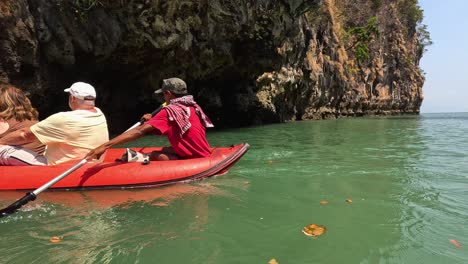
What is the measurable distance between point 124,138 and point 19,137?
4.16ft

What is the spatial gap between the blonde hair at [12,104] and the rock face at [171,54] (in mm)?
6415

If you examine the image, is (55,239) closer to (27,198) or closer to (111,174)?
(27,198)

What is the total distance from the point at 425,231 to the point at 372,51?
4264cm

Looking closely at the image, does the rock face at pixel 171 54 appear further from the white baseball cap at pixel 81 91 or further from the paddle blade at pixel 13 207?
the paddle blade at pixel 13 207

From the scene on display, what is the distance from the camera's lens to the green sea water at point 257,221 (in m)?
2.89

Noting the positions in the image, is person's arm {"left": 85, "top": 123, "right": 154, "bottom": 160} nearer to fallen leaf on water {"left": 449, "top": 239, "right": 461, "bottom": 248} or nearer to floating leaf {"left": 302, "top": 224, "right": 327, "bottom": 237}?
floating leaf {"left": 302, "top": 224, "right": 327, "bottom": 237}

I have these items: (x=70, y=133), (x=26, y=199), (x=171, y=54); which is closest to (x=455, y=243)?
(x=26, y=199)

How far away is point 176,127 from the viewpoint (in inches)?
209

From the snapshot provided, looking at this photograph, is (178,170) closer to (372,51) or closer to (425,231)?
(425,231)

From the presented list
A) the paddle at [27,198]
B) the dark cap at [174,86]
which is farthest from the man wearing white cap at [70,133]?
the dark cap at [174,86]

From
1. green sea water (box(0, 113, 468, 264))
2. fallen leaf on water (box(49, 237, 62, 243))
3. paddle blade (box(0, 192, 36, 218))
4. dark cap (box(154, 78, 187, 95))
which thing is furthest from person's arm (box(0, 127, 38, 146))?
fallen leaf on water (box(49, 237, 62, 243))

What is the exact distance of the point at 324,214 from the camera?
3.83 meters

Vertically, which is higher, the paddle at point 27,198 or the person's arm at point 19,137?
the person's arm at point 19,137

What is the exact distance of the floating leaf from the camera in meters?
3.27
